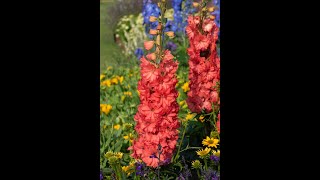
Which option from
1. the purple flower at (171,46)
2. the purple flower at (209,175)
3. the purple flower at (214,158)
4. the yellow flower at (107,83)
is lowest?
the purple flower at (209,175)

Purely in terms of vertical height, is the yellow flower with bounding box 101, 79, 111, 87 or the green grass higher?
the green grass

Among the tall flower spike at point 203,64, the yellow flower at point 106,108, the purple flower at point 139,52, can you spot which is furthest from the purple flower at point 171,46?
the tall flower spike at point 203,64

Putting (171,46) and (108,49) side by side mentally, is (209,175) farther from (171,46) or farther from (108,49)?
(108,49)

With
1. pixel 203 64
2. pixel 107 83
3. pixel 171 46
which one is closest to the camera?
pixel 203 64

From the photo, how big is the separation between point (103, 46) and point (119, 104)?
469 cm

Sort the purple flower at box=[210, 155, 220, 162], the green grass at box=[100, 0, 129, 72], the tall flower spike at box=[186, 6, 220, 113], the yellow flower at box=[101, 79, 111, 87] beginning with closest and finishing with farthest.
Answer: the purple flower at box=[210, 155, 220, 162] → the tall flower spike at box=[186, 6, 220, 113] → the yellow flower at box=[101, 79, 111, 87] → the green grass at box=[100, 0, 129, 72]

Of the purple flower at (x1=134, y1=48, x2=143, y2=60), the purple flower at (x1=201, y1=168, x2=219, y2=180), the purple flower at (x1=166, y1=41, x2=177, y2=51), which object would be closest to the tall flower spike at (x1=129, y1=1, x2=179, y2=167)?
the purple flower at (x1=201, y1=168, x2=219, y2=180)

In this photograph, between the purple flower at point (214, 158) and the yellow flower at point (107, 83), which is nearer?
the purple flower at point (214, 158)

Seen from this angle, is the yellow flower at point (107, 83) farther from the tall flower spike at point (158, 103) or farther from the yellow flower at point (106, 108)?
the tall flower spike at point (158, 103)

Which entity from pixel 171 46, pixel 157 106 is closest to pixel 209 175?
pixel 157 106

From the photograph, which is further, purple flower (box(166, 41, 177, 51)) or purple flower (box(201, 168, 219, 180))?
purple flower (box(166, 41, 177, 51))

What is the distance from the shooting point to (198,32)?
3133mm

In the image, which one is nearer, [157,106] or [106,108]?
[157,106]

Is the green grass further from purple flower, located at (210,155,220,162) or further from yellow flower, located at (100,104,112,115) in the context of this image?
purple flower, located at (210,155,220,162)
